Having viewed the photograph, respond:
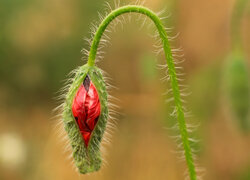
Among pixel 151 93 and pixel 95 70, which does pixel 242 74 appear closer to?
pixel 95 70

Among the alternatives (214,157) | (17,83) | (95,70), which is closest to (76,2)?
(17,83)

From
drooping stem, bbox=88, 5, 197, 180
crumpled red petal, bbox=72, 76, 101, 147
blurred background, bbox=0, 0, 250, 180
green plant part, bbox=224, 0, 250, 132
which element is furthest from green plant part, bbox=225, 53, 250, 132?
blurred background, bbox=0, 0, 250, 180

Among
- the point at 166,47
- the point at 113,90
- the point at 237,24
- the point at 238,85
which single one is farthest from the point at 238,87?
the point at 113,90

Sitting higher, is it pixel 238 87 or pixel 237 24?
pixel 237 24

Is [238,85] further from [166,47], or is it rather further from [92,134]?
[92,134]

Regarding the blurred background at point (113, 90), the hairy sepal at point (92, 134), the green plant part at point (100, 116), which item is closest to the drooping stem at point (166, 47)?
the green plant part at point (100, 116)

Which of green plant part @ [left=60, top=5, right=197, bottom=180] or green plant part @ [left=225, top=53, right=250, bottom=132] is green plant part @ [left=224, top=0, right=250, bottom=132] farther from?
green plant part @ [left=60, top=5, right=197, bottom=180]
